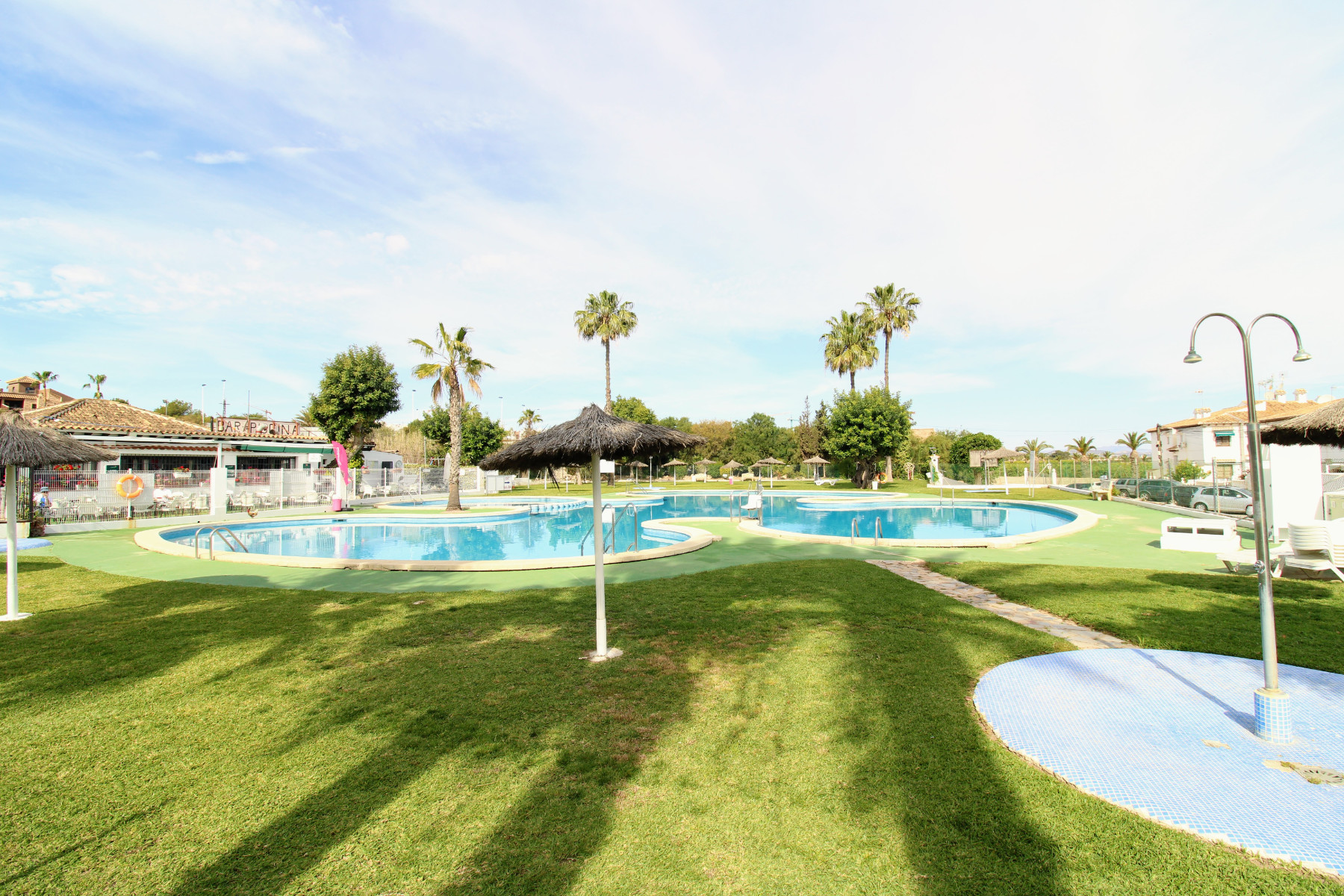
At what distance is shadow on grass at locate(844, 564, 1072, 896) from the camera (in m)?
2.56

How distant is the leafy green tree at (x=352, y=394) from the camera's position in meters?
33.9

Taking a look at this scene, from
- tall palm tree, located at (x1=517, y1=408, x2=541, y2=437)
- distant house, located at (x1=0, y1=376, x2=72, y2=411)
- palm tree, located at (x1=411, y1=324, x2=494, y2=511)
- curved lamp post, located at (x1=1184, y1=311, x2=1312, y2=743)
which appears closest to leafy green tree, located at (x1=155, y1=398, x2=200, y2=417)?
distant house, located at (x1=0, y1=376, x2=72, y2=411)

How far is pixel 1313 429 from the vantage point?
24.6 feet

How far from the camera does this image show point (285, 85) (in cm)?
1329

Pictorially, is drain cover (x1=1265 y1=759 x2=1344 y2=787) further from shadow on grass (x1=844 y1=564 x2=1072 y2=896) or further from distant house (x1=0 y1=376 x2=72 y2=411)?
distant house (x1=0 y1=376 x2=72 y2=411)

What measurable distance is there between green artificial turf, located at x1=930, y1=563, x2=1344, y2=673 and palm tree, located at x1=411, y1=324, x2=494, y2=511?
62.4ft

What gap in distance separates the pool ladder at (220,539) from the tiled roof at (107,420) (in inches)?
394

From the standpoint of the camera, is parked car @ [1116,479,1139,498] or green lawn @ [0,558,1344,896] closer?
green lawn @ [0,558,1344,896]

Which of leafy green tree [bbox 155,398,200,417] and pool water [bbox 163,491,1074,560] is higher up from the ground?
leafy green tree [bbox 155,398,200,417]

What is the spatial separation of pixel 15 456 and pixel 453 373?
16.7m

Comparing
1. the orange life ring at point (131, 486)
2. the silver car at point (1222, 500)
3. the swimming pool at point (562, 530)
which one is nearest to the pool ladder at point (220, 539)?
the swimming pool at point (562, 530)

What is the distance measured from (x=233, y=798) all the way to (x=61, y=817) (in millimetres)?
767

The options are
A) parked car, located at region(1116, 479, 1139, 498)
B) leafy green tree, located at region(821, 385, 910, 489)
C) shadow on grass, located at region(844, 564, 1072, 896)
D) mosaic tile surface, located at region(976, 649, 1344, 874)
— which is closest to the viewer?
shadow on grass, located at region(844, 564, 1072, 896)

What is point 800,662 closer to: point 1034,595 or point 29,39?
point 1034,595
